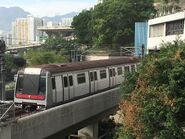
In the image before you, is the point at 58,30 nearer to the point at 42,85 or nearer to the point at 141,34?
the point at 141,34

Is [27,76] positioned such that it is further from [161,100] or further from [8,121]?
[161,100]

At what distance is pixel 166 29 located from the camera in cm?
5200

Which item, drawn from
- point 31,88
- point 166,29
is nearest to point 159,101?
point 31,88

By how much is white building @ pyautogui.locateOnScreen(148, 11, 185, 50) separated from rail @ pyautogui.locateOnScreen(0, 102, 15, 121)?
2754cm

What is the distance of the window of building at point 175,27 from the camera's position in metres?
47.5

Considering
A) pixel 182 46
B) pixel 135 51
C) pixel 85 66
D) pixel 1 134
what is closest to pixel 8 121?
pixel 1 134

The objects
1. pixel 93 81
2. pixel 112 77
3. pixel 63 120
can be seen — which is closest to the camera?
pixel 63 120

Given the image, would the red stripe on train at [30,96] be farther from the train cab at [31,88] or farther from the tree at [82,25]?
the tree at [82,25]

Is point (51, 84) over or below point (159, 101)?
below

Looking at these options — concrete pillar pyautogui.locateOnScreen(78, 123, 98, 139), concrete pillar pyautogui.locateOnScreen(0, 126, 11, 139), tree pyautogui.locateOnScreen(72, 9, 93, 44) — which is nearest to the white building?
concrete pillar pyautogui.locateOnScreen(78, 123, 98, 139)

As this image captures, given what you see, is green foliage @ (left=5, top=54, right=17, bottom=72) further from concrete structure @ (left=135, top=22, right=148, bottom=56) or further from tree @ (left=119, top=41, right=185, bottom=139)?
tree @ (left=119, top=41, right=185, bottom=139)

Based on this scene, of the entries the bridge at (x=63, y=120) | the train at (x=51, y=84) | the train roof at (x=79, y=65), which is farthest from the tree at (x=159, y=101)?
the train roof at (x=79, y=65)

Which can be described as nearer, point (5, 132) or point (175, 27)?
point (5, 132)

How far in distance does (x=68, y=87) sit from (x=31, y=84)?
2.38 m
